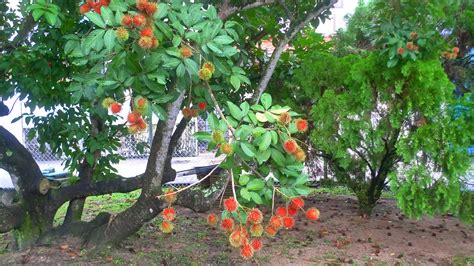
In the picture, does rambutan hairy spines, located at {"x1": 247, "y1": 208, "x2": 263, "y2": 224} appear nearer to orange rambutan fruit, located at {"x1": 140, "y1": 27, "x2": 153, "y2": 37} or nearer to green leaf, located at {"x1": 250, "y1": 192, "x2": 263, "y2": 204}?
green leaf, located at {"x1": 250, "y1": 192, "x2": 263, "y2": 204}

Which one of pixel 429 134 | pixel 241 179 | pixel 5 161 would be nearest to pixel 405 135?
pixel 429 134

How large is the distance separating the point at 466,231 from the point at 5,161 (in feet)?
14.8

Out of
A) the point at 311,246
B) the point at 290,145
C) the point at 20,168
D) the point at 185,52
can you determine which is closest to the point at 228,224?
the point at 290,145

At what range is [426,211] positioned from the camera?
4.67m

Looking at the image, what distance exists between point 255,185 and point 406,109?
2461 mm

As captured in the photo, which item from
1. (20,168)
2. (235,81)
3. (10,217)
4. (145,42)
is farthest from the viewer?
(20,168)

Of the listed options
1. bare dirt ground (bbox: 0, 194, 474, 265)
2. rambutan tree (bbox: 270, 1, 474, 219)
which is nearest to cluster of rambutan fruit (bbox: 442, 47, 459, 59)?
rambutan tree (bbox: 270, 1, 474, 219)

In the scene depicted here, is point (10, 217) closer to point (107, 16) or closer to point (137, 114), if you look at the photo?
point (137, 114)

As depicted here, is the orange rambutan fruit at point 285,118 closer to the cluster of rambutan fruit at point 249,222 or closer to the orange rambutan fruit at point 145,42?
the cluster of rambutan fruit at point 249,222

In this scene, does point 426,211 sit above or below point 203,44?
below

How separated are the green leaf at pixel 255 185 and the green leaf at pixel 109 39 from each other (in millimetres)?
962

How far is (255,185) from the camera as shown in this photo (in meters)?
2.75

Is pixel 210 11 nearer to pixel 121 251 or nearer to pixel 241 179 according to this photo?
pixel 241 179

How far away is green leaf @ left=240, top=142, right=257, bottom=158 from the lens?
2.54 m
